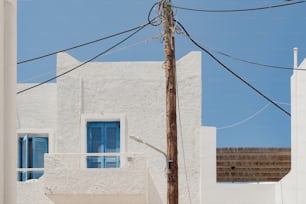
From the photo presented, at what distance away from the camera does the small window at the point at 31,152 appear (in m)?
13.7

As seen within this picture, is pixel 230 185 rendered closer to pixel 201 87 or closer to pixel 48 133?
pixel 201 87

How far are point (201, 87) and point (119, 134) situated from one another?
2476 mm

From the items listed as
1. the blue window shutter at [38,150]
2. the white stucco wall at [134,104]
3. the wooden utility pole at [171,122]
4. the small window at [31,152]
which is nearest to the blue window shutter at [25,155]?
the small window at [31,152]

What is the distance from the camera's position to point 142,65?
13.5m

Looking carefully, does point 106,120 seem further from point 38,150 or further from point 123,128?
point 38,150

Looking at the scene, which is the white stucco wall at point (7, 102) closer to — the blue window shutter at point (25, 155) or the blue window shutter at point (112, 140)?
the blue window shutter at point (112, 140)

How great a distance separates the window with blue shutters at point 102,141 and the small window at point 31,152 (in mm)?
1377

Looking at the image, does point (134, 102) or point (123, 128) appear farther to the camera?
point (134, 102)

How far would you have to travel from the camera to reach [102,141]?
43.3ft

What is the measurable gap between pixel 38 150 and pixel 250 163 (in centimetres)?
581

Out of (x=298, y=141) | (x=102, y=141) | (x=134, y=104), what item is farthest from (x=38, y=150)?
(x=298, y=141)

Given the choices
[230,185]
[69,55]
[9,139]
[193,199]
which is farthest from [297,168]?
[9,139]

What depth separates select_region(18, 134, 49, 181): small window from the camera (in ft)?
45.0

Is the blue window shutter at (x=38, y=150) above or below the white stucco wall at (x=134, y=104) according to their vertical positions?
below
